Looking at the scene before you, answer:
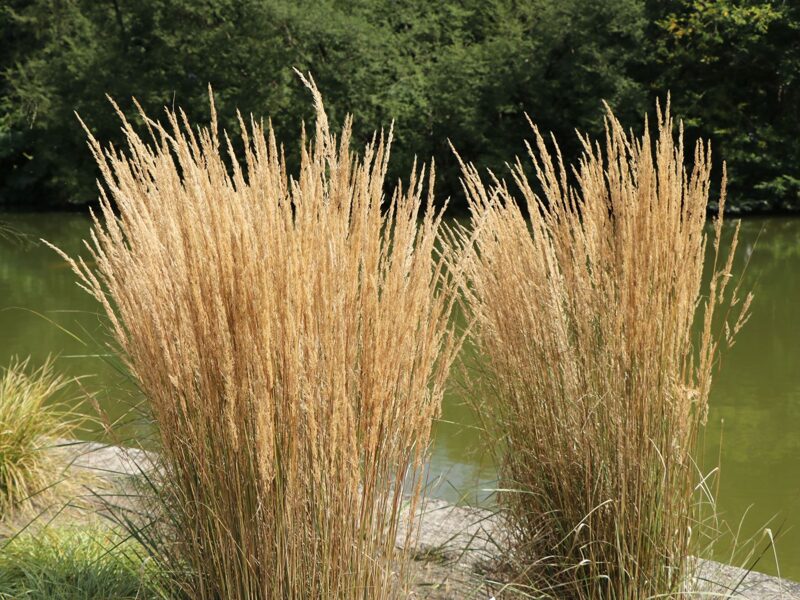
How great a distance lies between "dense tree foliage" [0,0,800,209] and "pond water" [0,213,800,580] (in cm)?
405

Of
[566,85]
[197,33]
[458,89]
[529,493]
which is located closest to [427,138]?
[458,89]

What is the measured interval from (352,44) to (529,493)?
1691cm

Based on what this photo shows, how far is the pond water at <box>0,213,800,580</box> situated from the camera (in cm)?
426

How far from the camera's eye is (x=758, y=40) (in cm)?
1667

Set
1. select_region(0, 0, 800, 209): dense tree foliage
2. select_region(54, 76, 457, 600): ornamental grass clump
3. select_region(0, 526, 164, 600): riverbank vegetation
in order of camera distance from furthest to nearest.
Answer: select_region(0, 0, 800, 209): dense tree foliage < select_region(0, 526, 164, 600): riverbank vegetation < select_region(54, 76, 457, 600): ornamental grass clump

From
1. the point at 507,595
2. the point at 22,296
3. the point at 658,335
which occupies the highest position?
the point at 658,335

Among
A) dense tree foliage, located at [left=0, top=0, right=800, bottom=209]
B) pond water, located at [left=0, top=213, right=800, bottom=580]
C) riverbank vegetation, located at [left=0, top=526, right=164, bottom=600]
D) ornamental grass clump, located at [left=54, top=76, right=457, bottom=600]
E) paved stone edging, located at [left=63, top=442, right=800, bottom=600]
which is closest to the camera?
ornamental grass clump, located at [left=54, top=76, right=457, bottom=600]

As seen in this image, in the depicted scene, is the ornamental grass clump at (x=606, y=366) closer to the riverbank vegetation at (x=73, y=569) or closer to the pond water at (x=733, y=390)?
the pond water at (x=733, y=390)

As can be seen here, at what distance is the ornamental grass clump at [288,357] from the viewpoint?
77.4 inches

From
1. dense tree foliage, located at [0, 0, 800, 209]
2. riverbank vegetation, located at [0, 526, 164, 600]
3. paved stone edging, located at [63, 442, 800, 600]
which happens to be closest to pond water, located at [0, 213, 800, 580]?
paved stone edging, located at [63, 442, 800, 600]

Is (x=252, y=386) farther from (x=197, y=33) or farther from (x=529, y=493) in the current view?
(x=197, y=33)

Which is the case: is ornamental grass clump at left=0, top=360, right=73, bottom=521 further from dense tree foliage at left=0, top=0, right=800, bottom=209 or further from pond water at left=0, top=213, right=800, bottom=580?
dense tree foliage at left=0, top=0, right=800, bottom=209

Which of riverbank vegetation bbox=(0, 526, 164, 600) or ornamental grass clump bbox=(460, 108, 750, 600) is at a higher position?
ornamental grass clump bbox=(460, 108, 750, 600)

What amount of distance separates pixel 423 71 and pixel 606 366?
58.4ft
